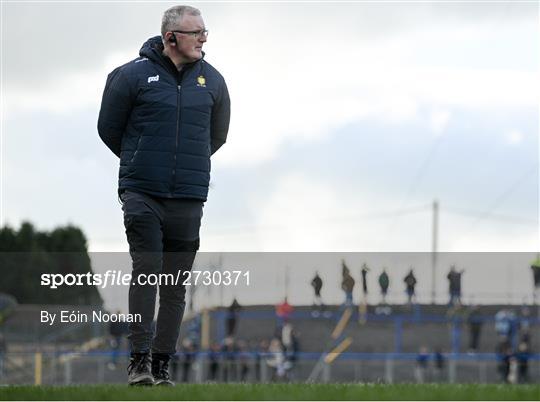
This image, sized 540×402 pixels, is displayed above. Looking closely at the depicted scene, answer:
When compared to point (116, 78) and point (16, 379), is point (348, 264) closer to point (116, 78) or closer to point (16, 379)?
point (116, 78)

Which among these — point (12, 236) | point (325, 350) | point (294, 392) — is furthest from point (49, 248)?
point (294, 392)

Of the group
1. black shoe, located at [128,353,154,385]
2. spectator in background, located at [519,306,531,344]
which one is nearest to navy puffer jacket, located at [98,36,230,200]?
black shoe, located at [128,353,154,385]

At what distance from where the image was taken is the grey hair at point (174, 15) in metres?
9.32

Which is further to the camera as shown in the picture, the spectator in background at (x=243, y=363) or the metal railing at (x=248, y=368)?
the spectator in background at (x=243, y=363)

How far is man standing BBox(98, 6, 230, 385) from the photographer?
30.7 ft

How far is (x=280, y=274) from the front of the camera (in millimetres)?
15789

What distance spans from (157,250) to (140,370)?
87 centimetres

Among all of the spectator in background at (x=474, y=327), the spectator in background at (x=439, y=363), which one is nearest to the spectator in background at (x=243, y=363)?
the spectator in background at (x=474, y=327)

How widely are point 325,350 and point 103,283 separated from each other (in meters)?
32.8

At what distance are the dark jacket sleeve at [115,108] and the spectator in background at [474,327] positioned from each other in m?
27.0

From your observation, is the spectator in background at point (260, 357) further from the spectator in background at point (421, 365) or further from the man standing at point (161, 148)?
the man standing at point (161, 148)

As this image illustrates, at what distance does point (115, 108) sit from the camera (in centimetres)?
955

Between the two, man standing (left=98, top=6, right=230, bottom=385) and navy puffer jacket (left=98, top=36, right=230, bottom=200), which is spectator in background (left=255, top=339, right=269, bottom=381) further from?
navy puffer jacket (left=98, top=36, right=230, bottom=200)

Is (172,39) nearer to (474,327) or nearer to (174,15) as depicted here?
(174,15)
